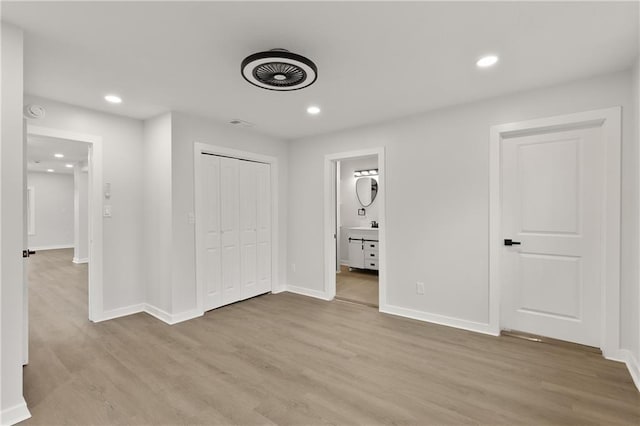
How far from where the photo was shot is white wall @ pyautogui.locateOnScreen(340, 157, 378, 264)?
23.1ft

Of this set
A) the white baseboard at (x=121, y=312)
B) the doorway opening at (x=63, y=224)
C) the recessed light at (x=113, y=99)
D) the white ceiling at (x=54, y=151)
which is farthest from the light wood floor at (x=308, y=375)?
the white ceiling at (x=54, y=151)

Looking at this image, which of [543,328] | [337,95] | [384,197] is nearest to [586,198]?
[543,328]

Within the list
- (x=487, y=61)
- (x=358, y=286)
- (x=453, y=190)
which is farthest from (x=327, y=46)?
(x=358, y=286)

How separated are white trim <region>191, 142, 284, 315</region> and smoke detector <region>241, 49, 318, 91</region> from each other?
177 cm

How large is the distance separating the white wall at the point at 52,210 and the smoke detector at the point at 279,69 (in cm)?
1104

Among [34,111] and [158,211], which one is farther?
[158,211]

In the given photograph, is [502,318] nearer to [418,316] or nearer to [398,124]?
[418,316]

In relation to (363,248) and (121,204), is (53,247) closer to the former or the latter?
(121,204)

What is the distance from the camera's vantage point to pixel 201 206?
152 inches

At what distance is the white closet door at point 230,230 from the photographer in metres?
4.16

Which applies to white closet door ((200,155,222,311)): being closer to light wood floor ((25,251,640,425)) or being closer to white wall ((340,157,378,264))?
light wood floor ((25,251,640,425))

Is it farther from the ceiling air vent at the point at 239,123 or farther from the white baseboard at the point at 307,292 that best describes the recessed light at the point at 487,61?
the white baseboard at the point at 307,292

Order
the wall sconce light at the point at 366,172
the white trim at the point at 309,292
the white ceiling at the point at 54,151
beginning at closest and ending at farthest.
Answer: the white trim at the point at 309,292, the white ceiling at the point at 54,151, the wall sconce light at the point at 366,172

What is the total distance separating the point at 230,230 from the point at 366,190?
359cm
